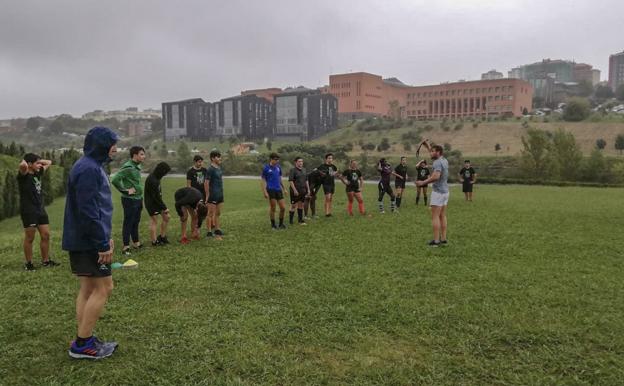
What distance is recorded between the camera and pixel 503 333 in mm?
5035

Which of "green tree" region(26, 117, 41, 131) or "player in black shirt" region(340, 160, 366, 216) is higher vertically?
"green tree" region(26, 117, 41, 131)

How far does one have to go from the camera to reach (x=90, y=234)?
13.8 feet

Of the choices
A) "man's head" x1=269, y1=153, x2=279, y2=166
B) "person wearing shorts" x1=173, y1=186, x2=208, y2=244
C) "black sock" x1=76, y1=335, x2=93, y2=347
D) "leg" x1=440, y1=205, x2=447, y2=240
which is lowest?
"black sock" x1=76, y1=335, x2=93, y2=347

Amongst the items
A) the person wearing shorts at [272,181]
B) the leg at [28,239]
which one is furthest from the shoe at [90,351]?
the person wearing shorts at [272,181]

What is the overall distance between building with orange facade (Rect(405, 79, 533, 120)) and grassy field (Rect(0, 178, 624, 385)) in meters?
Result: 121

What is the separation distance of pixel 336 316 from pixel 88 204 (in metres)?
2.92

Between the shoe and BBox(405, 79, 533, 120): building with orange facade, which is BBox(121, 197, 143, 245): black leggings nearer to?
the shoe

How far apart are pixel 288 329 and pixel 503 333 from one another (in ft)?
7.43

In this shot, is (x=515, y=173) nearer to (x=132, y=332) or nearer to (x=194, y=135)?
(x=132, y=332)

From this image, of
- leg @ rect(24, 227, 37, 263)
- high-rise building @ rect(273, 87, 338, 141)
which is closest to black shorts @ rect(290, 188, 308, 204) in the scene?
leg @ rect(24, 227, 37, 263)

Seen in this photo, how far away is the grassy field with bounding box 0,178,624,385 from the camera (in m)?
4.22

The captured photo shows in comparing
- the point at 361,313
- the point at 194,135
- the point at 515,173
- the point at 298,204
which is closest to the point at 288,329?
the point at 361,313

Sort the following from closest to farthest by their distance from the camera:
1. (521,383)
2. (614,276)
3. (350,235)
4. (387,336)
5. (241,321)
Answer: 1. (521,383)
2. (387,336)
3. (241,321)
4. (614,276)
5. (350,235)

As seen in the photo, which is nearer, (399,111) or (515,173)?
(515,173)
